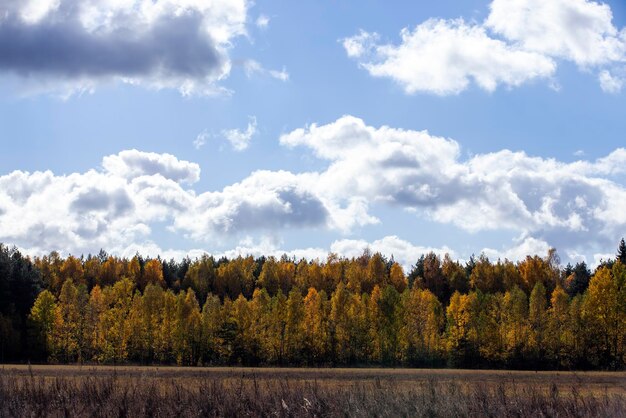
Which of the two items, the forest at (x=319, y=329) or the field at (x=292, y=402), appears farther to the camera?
the forest at (x=319, y=329)

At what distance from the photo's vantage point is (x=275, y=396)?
2803 cm

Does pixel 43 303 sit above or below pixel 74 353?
above

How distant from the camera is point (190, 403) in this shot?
91.7ft

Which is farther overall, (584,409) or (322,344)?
(322,344)

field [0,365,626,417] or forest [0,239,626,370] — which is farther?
forest [0,239,626,370]

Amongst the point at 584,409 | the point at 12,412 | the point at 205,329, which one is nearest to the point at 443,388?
the point at 584,409

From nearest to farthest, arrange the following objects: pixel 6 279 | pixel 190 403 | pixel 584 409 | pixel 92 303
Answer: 1. pixel 584 409
2. pixel 190 403
3. pixel 6 279
4. pixel 92 303

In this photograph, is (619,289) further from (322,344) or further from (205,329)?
(205,329)

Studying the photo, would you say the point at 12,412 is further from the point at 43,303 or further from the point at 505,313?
the point at 505,313

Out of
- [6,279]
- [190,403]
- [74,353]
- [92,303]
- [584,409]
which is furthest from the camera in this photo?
[92,303]

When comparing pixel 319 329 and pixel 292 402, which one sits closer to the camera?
pixel 292 402

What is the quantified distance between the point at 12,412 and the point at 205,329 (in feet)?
296

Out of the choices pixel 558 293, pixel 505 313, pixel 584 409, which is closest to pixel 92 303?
pixel 505 313

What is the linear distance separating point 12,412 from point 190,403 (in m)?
6.62
